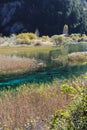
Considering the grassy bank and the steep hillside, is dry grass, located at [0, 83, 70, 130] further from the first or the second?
the steep hillside

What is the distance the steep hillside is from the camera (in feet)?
501

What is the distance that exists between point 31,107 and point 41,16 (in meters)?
149

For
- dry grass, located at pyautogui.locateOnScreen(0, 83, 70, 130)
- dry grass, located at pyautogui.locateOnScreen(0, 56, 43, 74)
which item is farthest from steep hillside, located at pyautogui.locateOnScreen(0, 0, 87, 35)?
dry grass, located at pyautogui.locateOnScreen(0, 83, 70, 130)

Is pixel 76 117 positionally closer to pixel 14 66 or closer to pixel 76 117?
pixel 76 117

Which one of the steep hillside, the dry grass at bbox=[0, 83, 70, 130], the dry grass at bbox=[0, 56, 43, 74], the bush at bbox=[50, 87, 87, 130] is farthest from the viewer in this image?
the steep hillside

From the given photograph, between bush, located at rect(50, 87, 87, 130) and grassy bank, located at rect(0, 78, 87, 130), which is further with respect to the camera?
grassy bank, located at rect(0, 78, 87, 130)

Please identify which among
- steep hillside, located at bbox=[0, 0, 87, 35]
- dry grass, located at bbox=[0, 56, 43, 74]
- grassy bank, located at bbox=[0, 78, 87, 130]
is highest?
steep hillside, located at bbox=[0, 0, 87, 35]

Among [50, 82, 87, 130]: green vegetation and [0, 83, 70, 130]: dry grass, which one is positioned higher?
[50, 82, 87, 130]: green vegetation

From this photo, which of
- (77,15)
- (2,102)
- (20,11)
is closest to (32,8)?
(20,11)

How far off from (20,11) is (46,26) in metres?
19.5

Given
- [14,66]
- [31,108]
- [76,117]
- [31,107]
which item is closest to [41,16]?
[14,66]

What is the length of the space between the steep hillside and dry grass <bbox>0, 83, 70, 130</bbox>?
5334 inches

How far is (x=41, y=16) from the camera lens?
158875 mm

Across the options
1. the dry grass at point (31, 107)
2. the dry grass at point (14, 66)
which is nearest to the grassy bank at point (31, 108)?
the dry grass at point (31, 107)
